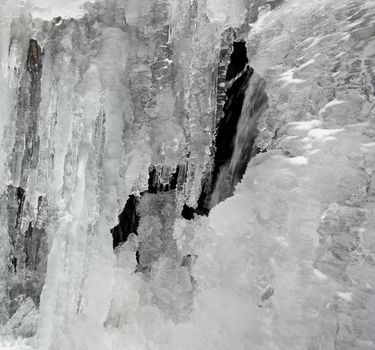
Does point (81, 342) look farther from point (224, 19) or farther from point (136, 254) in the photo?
point (224, 19)

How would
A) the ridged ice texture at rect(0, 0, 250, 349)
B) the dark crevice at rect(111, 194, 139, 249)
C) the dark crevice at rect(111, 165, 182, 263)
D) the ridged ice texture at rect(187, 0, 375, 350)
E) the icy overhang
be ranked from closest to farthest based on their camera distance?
the ridged ice texture at rect(187, 0, 375, 350) → the ridged ice texture at rect(0, 0, 250, 349) → the icy overhang → the dark crevice at rect(111, 165, 182, 263) → the dark crevice at rect(111, 194, 139, 249)

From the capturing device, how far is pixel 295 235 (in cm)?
190

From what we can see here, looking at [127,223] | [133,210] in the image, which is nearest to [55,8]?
[133,210]

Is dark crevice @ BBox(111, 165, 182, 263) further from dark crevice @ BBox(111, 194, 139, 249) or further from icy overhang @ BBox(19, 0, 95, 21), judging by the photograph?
icy overhang @ BBox(19, 0, 95, 21)

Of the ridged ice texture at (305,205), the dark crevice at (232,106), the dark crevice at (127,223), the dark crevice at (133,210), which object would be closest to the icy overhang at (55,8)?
the dark crevice at (232,106)

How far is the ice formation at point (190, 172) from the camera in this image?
180 cm

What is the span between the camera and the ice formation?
1799 mm

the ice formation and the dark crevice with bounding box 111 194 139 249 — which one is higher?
the ice formation

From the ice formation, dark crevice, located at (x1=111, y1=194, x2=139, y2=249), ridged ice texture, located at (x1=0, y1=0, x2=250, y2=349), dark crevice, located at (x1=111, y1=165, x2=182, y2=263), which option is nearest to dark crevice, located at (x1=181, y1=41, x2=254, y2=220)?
the ice formation

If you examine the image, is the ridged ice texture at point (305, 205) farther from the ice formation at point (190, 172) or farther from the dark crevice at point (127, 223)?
the dark crevice at point (127, 223)

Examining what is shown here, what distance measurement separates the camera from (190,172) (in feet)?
9.93

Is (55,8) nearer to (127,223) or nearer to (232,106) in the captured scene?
(232,106)

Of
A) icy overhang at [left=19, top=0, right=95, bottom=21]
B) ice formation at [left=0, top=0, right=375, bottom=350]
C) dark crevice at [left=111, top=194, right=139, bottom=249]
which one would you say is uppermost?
icy overhang at [left=19, top=0, right=95, bottom=21]

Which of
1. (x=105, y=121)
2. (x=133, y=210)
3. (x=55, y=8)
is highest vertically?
(x=55, y=8)
